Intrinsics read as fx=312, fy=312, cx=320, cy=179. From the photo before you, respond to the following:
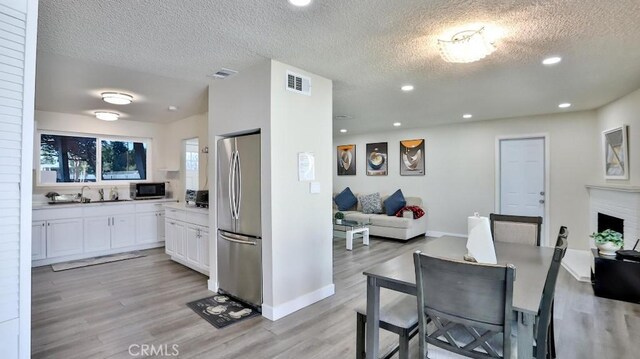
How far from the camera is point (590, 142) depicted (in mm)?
5125

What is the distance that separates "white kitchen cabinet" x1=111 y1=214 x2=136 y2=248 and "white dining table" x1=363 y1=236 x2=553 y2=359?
16.8 ft

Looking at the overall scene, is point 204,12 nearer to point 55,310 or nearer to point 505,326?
point 505,326

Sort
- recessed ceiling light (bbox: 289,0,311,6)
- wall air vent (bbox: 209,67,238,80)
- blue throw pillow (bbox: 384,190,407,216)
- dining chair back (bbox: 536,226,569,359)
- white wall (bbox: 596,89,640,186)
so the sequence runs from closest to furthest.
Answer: dining chair back (bbox: 536,226,569,359)
recessed ceiling light (bbox: 289,0,311,6)
wall air vent (bbox: 209,67,238,80)
white wall (bbox: 596,89,640,186)
blue throw pillow (bbox: 384,190,407,216)

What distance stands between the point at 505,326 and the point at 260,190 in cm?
226

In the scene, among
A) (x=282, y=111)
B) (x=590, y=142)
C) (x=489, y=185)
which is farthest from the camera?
(x=489, y=185)

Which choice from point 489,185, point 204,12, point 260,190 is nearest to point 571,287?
point 489,185

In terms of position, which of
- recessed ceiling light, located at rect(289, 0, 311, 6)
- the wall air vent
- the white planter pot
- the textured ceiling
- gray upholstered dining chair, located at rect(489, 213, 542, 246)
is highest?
the wall air vent

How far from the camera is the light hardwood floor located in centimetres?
241

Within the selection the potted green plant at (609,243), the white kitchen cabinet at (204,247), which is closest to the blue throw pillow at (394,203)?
the potted green plant at (609,243)

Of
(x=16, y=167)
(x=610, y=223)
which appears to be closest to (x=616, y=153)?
(x=610, y=223)

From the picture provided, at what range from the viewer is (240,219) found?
129 inches

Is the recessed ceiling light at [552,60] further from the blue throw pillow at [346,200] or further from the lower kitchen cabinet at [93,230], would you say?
the lower kitchen cabinet at [93,230]

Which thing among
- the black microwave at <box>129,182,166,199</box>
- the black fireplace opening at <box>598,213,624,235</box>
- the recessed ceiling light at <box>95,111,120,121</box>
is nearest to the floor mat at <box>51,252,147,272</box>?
the black microwave at <box>129,182,166,199</box>

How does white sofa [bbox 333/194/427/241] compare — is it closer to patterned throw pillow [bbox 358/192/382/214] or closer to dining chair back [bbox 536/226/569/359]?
patterned throw pillow [bbox 358/192/382/214]
